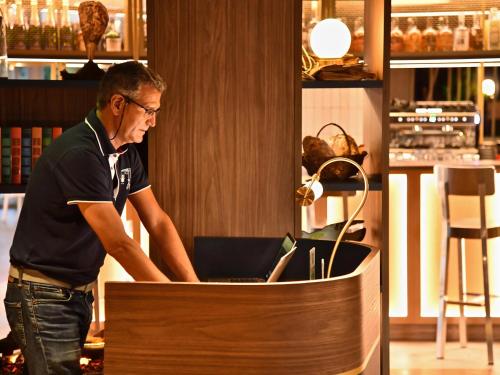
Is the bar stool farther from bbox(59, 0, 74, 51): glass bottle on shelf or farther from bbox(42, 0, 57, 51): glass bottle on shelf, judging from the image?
bbox(42, 0, 57, 51): glass bottle on shelf

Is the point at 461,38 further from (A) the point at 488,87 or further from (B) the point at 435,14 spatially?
(A) the point at 488,87

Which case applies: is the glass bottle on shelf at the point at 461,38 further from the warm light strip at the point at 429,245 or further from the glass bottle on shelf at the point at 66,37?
the glass bottle on shelf at the point at 66,37

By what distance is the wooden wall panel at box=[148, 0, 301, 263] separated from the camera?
4.20 metres

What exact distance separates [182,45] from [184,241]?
0.85 metres

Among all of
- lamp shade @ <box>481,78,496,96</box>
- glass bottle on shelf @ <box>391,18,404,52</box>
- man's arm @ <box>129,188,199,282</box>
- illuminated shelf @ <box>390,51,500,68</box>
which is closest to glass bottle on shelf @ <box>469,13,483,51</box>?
lamp shade @ <box>481,78,496,96</box>

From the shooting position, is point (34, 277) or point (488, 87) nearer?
point (34, 277)

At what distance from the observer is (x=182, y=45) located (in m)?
4.19

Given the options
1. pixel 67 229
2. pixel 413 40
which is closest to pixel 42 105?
pixel 67 229

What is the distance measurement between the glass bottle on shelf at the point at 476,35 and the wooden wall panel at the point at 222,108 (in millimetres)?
4776

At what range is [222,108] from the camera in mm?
4227

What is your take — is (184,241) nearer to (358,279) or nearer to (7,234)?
(358,279)

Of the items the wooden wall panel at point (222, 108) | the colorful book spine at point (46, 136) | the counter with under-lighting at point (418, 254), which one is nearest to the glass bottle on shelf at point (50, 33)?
the colorful book spine at point (46, 136)

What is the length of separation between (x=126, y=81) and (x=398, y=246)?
3992 millimetres

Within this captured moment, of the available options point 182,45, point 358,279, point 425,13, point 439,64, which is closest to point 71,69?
point 425,13
